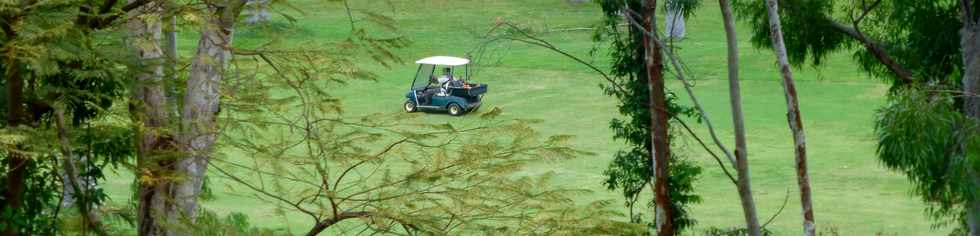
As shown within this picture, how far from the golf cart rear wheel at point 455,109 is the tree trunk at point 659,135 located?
1284 cm

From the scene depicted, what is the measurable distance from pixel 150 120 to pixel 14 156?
83cm

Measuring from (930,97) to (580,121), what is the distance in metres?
17.0

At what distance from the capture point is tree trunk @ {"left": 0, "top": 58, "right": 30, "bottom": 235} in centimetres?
847

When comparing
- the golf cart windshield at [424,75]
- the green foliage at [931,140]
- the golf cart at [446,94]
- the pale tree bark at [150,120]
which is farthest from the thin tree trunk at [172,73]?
the golf cart windshield at [424,75]

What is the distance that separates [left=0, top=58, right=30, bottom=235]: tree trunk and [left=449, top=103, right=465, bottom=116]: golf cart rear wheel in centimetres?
1887

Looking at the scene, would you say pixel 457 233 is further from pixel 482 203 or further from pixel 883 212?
pixel 883 212

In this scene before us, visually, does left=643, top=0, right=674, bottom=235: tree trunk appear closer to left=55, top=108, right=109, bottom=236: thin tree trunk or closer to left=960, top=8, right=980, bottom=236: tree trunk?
left=960, top=8, right=980, bottom=236: tree trunk

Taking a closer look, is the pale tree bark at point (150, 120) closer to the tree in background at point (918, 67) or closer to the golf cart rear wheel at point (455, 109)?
the tree in background at point (918, 67)

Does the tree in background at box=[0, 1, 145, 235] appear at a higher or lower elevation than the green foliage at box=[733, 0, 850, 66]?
lower

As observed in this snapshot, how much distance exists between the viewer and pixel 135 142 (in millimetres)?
9172

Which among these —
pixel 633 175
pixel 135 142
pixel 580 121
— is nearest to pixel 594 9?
pixel 580 121

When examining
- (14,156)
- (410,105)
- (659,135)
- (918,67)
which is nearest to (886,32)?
(918,67)

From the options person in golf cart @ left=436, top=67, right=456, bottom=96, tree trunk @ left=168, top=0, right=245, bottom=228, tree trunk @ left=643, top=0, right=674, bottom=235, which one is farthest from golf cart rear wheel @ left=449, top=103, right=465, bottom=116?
tree trunk @ left=168, top=0, right=245, bottom=228

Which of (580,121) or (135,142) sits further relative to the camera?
(580,121)
